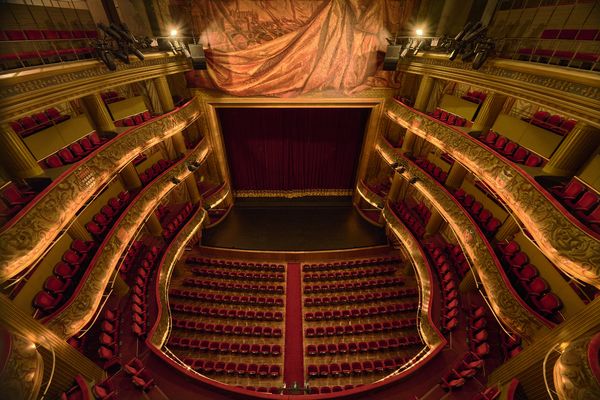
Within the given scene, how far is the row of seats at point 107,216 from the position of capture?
925cm

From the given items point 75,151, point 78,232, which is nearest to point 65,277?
point 78,232

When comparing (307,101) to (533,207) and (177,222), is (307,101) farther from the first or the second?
(533,207)

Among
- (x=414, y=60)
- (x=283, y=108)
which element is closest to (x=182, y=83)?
(x=283, y=108)

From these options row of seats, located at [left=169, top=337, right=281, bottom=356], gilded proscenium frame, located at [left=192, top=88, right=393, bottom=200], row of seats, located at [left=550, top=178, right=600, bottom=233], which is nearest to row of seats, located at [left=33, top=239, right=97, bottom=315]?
row of seats, located at [left=169, top=337, right=281, bottom=356]

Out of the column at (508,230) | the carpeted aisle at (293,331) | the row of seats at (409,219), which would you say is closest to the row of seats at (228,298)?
the carpeted aisle at (293,331)

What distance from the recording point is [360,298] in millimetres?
11617

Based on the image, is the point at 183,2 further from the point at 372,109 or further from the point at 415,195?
the point at 415,195

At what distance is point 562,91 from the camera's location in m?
5.93

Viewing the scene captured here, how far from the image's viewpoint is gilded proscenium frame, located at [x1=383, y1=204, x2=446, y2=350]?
8938 mm

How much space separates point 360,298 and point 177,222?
943 centimetres

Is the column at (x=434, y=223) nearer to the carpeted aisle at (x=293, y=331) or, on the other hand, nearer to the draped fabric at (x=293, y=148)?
the draped fabric at (x=293, y=148)

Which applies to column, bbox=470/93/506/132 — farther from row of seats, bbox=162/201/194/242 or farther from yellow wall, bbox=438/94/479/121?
row of seats, bbox=162/201/194/242

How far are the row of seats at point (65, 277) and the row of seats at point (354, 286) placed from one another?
330 inches

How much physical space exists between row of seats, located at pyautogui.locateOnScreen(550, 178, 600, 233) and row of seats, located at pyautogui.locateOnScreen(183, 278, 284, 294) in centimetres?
1016
